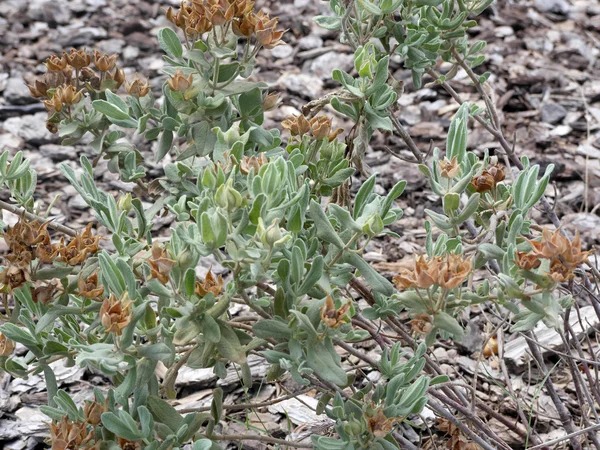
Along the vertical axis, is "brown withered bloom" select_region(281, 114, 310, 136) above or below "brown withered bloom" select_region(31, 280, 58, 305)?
above

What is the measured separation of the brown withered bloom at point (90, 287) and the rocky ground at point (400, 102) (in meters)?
0.89

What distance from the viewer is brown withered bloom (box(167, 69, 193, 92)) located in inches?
67.9

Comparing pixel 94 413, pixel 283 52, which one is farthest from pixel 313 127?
pixel 283 52

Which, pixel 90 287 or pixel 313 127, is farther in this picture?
pixel 313 127

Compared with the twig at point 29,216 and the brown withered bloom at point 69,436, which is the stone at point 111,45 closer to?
the twig at point 29,216

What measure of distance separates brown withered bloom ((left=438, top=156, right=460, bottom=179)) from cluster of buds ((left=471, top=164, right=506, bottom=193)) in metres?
0.12

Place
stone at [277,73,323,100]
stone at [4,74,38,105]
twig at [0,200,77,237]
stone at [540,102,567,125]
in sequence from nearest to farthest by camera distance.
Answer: twig at [0,200,77,237] < stone at [540,102,567,125] < stone at [4,74,38,105] < stone at [277,73,323,100]

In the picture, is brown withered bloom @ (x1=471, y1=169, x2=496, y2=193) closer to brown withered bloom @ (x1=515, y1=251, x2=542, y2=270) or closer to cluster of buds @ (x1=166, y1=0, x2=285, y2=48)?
brown withered bloom @ (x1=515, y1=251, x2=542, y2=270)

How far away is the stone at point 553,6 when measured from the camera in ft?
16.8

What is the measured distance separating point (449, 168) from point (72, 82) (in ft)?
3.37

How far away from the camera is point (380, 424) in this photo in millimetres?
1582

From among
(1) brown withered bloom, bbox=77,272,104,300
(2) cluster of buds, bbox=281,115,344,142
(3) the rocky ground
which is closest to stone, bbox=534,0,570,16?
(3) the rocky ground

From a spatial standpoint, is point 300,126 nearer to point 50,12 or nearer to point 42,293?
point 42,293

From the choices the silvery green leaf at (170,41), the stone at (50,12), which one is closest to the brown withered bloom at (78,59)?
the silvery green leaf at (170,41)
